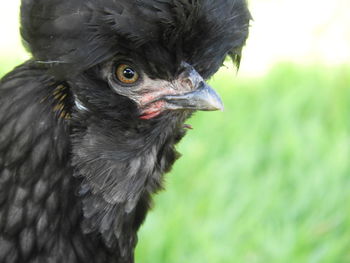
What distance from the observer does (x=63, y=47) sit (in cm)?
187

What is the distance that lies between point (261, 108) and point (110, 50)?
2699 mm

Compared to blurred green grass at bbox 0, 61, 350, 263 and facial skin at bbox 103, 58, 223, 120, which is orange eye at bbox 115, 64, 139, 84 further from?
blurred green grass at bbox 0, 61, 350, 263

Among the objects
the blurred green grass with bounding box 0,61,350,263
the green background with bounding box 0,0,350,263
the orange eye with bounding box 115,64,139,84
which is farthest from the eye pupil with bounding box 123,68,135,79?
the blurred green grass with bounding box 0,61,350,263

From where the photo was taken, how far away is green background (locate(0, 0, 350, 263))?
3340mm

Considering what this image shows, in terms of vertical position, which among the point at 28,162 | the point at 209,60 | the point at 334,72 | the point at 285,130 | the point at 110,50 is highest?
the point at 334,72

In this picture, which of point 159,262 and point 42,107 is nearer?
point 42,107

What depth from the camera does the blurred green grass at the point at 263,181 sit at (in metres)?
3.33

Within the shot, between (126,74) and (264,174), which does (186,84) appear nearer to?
(126,74)

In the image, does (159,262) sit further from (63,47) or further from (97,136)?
(63,47)

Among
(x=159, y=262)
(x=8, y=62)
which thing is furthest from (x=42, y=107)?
(x=8, y=62)

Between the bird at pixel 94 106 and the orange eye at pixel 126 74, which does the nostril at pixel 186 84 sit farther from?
the orange eye at pixel 126 74

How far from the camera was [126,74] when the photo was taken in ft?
6.46

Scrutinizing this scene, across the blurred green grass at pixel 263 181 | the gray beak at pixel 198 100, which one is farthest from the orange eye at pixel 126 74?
the blurred green grass at pixel 263 181

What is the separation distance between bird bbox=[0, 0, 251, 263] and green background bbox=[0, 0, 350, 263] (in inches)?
41.9
